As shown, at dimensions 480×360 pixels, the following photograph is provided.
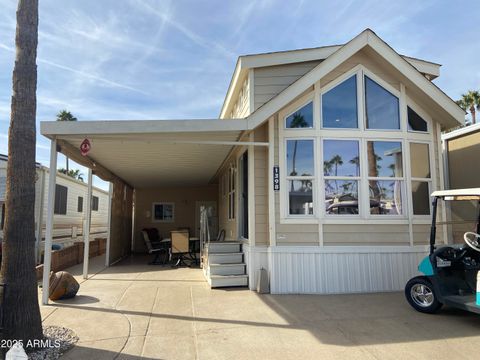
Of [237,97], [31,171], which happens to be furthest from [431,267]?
[237,97]

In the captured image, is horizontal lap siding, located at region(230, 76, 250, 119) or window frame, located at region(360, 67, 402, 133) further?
horizontal lap siding, located at region(230, 76, 250, 119)

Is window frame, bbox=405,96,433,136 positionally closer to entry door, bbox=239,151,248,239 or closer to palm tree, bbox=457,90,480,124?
entry door, bbox=239,151,248,239

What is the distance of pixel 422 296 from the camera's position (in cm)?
575

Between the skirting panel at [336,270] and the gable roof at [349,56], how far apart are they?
2692 millimetres

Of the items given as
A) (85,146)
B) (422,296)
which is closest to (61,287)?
(85,146)

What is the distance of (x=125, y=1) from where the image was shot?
6.85 meters

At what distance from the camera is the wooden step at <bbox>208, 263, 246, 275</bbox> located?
7.69 m

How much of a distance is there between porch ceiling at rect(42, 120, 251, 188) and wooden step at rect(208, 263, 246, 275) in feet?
8.30

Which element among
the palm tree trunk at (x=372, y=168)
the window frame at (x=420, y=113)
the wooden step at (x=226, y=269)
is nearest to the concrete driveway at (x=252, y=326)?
the wooden step at (x=226, y=269)

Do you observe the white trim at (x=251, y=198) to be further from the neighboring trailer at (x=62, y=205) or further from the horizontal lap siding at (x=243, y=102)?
the neighboring trailer at (x=62, y=205)

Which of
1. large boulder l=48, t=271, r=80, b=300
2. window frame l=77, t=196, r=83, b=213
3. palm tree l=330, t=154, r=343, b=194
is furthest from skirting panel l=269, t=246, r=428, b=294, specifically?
window frame l=77, t=196, r=83, b=213

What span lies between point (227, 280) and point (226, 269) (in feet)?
0.98

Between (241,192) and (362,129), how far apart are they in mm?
3172

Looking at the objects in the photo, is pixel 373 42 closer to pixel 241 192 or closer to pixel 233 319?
pixel 241 192
